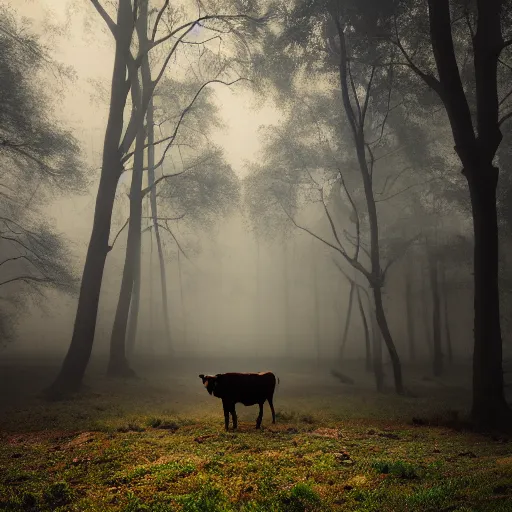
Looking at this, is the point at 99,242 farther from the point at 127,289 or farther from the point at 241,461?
the point at 241,461

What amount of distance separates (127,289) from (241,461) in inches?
550

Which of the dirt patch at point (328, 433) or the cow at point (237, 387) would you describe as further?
the dirt patch at point (328, 433)

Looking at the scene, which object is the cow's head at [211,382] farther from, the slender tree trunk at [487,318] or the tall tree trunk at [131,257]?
the tall tree trunk at [131,257]

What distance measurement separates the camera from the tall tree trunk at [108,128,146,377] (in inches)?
682

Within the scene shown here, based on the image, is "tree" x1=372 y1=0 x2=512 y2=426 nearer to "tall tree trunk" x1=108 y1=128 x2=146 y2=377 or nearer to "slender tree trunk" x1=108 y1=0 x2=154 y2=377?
"slender tree trunk" x1=108 y1=0 x2=154 y2=377

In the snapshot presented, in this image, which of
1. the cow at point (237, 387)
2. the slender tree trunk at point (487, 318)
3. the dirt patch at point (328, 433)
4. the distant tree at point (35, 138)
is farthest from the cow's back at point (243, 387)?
the distant tree at point (35, 138)

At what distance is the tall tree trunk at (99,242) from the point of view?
12961 millimetres

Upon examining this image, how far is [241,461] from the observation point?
17.7 ft

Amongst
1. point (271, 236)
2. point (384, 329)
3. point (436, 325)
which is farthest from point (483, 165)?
point (271, 236)

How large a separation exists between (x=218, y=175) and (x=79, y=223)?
153 feet

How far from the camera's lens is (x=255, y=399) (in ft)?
24.5

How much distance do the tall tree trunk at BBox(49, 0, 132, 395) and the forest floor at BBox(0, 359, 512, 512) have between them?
136 centimetres

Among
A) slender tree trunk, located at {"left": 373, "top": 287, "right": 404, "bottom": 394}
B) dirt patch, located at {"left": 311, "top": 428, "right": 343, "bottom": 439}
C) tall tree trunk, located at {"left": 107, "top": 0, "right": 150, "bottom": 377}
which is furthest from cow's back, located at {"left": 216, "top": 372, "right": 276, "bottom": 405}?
tall tree trunk, located at {"left": 107, "top": 0, "right": 150, "bottom": 377}

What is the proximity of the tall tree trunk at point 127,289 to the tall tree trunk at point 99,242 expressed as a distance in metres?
4.08
